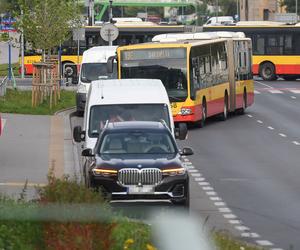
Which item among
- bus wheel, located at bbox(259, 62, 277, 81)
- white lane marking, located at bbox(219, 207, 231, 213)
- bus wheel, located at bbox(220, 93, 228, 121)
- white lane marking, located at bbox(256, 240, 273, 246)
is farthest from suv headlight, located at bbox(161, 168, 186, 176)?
bus wheel, located at bbox(259, 62, 277, 81)

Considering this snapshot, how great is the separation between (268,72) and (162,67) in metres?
30.6

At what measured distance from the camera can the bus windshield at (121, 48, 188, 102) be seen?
3447cm

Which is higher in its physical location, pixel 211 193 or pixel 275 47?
pixel 275 47

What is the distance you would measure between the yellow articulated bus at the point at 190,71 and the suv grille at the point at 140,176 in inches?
663

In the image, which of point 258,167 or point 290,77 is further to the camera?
point 290,77

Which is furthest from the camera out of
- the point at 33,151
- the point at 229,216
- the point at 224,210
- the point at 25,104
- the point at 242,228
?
the point at 25,104

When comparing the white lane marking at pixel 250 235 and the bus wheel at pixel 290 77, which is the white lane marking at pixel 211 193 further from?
the bus wheel at pixel 290 77

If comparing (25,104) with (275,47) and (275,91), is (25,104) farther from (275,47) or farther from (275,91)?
(275,47)

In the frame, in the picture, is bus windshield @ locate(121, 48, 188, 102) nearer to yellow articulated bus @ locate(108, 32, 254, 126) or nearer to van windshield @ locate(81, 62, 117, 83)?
yellow articulated bus @ locate(108, 32, 254, 126)

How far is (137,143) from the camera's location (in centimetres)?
1878

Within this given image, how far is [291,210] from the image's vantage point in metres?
19.0

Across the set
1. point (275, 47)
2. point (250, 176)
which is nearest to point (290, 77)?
point (275, 47)

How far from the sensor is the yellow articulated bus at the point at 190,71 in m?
34.5

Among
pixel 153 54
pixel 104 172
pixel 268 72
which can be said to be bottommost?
pixel 268 72
